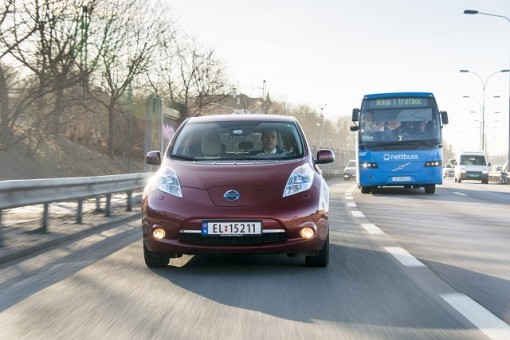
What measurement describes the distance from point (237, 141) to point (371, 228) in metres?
3.58

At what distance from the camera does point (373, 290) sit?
16.5 ft

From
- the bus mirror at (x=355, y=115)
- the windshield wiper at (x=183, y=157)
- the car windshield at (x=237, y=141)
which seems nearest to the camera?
the windshield wiper at (x=183, y=157)

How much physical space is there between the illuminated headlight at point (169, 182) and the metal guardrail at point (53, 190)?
2.21 meters

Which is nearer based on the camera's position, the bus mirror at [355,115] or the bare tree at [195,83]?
the bus mirror at [355,115]

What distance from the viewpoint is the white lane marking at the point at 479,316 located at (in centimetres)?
375

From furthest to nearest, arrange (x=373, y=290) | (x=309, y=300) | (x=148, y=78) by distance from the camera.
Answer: (x=148, y=78)
(x=373, y=290)
(x=309, y=300)

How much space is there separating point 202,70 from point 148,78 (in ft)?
22.2

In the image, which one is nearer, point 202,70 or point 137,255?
point 137,255

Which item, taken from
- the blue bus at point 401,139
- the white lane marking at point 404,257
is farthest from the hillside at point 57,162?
the white lane marking at point 404,257

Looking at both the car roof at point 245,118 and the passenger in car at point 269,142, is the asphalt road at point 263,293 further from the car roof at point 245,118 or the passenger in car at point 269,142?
the car roof at point 245,118

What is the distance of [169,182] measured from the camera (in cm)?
591

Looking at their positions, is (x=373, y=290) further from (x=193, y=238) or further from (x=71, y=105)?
(x=71, y=105)

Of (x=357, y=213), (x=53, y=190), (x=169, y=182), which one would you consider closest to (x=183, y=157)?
(x=169, y=182)

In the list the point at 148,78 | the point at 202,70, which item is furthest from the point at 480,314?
the point at 202,70
